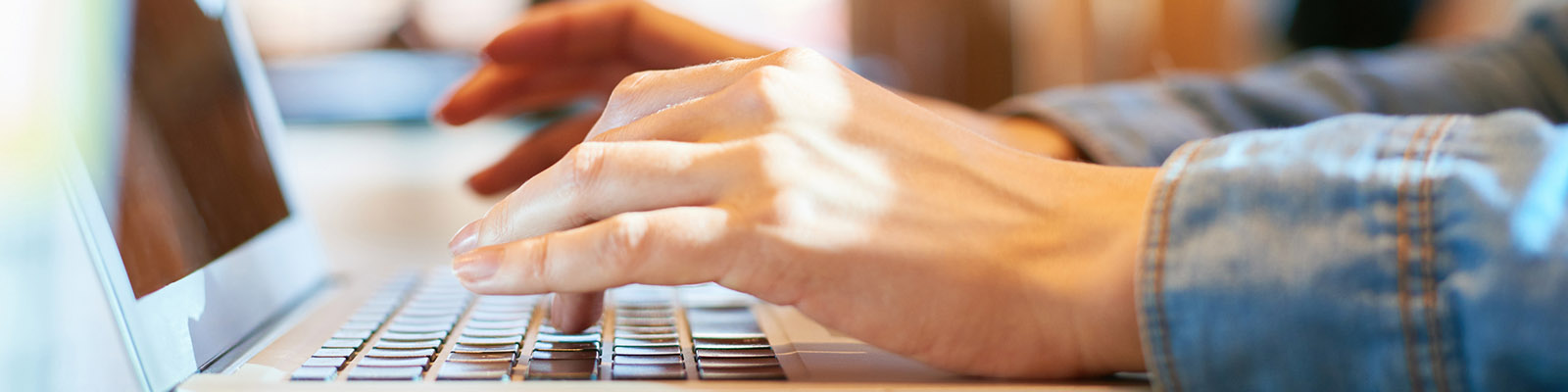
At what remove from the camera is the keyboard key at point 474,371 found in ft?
1.05

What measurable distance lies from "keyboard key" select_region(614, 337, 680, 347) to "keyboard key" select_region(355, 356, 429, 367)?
2.9 inches

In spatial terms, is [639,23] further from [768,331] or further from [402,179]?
[402,179]

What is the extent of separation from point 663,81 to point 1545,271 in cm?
28

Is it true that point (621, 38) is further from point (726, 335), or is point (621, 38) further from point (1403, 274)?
point (1403, 274)

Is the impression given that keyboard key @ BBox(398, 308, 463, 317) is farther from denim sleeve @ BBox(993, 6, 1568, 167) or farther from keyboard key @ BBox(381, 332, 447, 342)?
denim sleeve @ BBox(993, 6, 1568, 167)

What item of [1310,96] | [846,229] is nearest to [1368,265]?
[846,229]

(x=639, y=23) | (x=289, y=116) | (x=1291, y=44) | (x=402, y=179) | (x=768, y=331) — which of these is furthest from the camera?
(x=289, y=116)

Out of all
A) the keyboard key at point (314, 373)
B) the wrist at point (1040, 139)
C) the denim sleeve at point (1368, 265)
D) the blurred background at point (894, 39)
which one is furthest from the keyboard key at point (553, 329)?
the blurred background at point (894, 39)

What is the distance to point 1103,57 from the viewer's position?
A: 2.24 metres

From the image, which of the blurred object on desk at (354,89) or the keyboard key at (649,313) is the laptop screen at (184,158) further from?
the blurred object on desk at (354,89)

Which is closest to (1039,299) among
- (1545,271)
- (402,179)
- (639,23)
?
(1545,271)

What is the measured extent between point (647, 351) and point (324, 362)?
0.11m

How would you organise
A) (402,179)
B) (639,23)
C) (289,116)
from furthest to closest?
(289,116)
(402,179)
(639,23)

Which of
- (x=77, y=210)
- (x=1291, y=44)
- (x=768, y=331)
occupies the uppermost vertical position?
(x=77, y=210)
